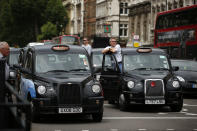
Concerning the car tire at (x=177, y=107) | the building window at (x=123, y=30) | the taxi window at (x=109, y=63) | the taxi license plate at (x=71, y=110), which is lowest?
the building window at (x=123, y=30)

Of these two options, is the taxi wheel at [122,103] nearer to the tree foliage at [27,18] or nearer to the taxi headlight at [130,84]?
the taxi headlight at [130,84]

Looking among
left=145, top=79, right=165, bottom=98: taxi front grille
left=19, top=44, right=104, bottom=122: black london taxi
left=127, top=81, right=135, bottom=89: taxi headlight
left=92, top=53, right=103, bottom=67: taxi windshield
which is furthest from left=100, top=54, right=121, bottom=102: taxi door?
left=92, top=53, right=103, bottom=67: taxi windshield

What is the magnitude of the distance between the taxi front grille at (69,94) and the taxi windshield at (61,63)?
45.1 inches

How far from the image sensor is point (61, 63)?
562 inches

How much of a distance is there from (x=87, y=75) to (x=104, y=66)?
4.50 metres

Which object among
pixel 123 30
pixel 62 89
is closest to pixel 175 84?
pixel 62 89

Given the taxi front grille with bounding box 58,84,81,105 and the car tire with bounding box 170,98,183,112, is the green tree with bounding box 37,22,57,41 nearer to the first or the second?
the car tire with bounding box 170,98,183,112

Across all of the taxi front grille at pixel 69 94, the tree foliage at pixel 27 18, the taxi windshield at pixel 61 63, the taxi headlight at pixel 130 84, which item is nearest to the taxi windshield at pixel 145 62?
the taxi headlight at pixel 130 84

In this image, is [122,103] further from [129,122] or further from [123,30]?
[123,30]

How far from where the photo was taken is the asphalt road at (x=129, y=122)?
12.2 meters

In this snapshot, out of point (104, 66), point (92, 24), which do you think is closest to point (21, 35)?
point (92, 24)

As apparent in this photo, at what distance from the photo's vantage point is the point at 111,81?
17234 millimetres

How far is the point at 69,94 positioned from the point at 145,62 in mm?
4469

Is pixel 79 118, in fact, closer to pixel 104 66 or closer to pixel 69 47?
pixel 69 47
